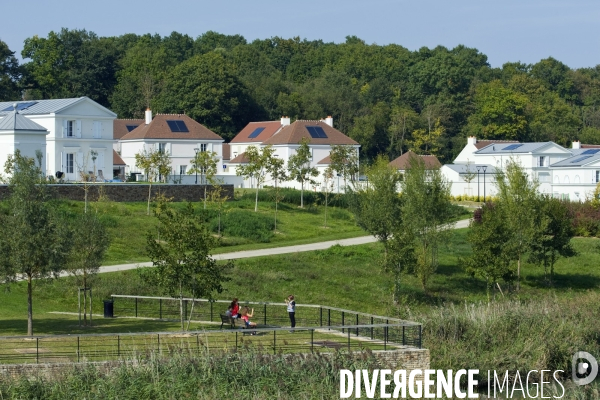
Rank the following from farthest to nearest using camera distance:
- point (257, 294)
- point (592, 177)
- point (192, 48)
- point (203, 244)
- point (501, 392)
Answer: point (192, 48) → point (592, 177) → point (257, 294) → point (203, 244) → point (501, 392)

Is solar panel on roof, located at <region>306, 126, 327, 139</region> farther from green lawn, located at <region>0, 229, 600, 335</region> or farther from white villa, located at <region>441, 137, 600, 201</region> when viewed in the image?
green lawn, located at <region>0, 229, 600, 335</region>

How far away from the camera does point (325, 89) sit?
4168 inches

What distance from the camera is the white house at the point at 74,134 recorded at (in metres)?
62.7

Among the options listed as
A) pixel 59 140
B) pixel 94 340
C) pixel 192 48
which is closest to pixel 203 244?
pixel 94 340

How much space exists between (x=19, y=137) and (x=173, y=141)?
66.3 feet

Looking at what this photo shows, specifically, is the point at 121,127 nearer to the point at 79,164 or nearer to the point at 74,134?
the point at 74,134

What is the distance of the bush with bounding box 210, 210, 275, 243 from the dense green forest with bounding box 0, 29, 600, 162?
40.8 m

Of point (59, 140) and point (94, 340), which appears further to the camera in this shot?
point (59, 140)

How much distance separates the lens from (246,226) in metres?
50.5

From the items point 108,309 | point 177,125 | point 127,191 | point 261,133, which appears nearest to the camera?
point 108,309

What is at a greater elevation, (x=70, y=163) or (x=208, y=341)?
(x=70, y=163)

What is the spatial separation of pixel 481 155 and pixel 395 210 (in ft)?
146

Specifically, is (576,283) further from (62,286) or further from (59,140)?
(59,140)

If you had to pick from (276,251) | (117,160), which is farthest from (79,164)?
(276,251)
